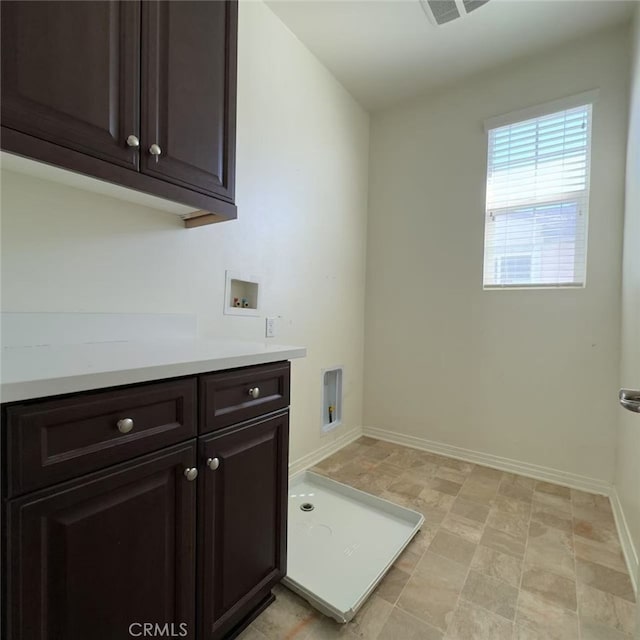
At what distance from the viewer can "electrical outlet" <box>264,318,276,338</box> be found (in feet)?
6.41

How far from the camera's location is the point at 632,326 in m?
1.63

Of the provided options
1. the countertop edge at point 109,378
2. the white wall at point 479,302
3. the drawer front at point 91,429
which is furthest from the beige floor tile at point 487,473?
the drawer front at point 91,429

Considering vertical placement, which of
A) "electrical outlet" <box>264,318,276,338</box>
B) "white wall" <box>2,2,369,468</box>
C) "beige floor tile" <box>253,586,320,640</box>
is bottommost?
"beige floor tile" <box>253,586,320,640</box>

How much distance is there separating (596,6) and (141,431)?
2970mm

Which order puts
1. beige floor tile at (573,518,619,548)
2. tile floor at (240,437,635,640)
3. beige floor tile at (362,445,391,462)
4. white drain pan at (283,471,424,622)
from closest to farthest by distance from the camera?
tile floor at (240,437,635,640) → white drain pan at (283,471,424,622) → beige floor tile at (573,518,619,548) → beige floor tile at (362,445,391,462)

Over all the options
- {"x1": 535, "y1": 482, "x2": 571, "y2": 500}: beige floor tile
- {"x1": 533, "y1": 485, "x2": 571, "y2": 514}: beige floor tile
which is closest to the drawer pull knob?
{"x1": 533, "y1": 485, "x2": 571, "y2": 514}: beige floor tile

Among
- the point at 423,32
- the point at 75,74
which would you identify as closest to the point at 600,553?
the point at 75,74

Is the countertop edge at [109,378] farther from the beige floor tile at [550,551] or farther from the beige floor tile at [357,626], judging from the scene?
the beige floor tile at [550,551]

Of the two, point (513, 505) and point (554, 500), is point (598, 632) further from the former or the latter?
point (554, 500)

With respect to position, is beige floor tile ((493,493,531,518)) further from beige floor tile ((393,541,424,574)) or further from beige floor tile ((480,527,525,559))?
beige floor tile ((393,541,424,574))

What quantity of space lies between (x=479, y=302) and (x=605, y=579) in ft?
5.22

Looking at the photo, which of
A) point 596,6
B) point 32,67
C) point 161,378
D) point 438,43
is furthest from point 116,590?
point 596,6

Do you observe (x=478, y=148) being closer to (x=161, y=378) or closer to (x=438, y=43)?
(x=438, y=43)

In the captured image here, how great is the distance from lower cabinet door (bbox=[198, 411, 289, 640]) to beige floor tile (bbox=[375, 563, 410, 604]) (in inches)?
16.3
